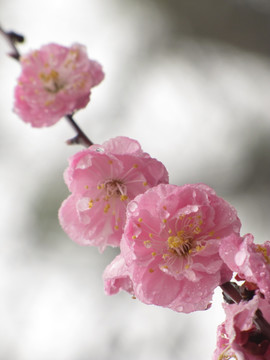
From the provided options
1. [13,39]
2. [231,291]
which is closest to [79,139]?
[13,39]

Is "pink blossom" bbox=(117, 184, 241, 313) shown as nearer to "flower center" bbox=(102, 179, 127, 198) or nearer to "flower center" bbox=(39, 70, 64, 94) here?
"flower center" bbox=(102, 179, 127, 198)

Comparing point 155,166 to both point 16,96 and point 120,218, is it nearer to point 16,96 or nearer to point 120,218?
point 120,218

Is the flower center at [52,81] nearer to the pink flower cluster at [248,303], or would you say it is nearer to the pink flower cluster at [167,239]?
the pink flower cluster at [167,239]

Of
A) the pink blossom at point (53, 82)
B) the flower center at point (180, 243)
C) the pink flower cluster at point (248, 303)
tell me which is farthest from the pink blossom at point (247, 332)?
the pink blossom at point (53, 82)

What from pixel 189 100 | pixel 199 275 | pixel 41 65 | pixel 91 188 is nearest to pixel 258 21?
pixel 189 100

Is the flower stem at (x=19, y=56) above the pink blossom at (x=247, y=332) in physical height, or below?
above

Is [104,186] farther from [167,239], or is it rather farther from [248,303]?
[248,303]

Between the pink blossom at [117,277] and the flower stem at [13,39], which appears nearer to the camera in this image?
the pink blossom at [117,277]
